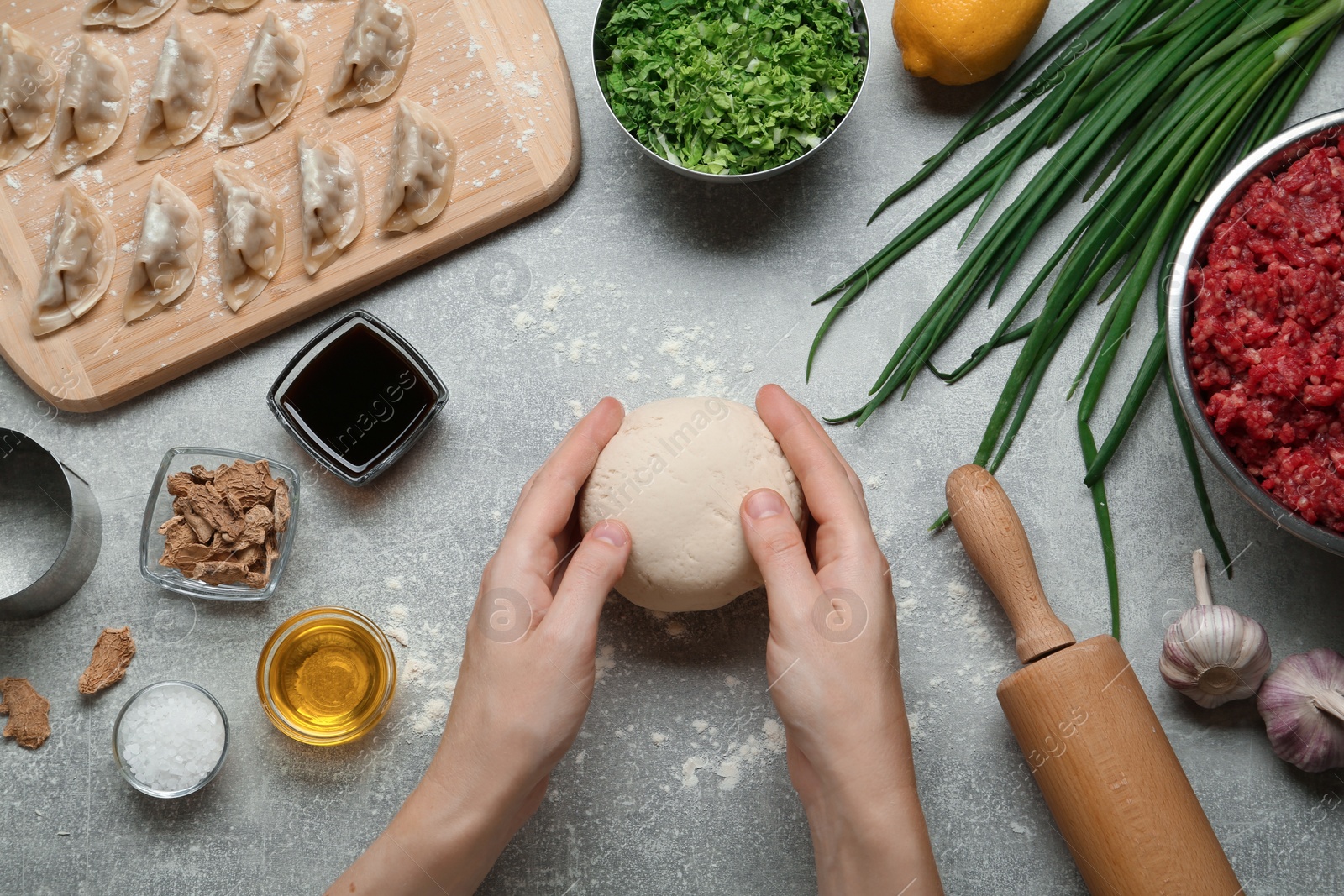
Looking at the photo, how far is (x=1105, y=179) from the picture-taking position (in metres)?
1.73

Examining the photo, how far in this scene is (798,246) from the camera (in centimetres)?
179

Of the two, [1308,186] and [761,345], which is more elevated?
[1308,186]

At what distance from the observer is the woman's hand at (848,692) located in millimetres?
1362

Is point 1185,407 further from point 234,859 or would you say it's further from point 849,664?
point 234,859

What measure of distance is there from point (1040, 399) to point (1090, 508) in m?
0.24

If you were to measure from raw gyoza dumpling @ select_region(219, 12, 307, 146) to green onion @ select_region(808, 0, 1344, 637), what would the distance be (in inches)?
47.3

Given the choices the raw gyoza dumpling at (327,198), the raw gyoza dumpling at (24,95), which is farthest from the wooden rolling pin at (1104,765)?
the raw gyoza dumpling at (24,95)

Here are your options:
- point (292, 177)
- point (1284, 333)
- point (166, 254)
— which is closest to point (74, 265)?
point (166, 254)

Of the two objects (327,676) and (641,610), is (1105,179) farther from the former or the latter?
(327,676)

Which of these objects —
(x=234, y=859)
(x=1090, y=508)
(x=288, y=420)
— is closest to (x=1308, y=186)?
(x=1090, y=508)

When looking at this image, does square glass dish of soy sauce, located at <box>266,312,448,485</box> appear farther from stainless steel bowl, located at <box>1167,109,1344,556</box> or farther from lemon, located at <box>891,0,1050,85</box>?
stainless steel bowl, located at <box>1167,109,1344,556</box>

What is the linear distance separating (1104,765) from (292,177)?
1.91 metres

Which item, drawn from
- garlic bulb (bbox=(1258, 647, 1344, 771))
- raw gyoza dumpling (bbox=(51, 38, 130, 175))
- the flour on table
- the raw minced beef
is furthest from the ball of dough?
raw gyoza dumpling (bbox=(51, 38, 130, 175))

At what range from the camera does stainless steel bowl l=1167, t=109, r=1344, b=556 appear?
1349mm
